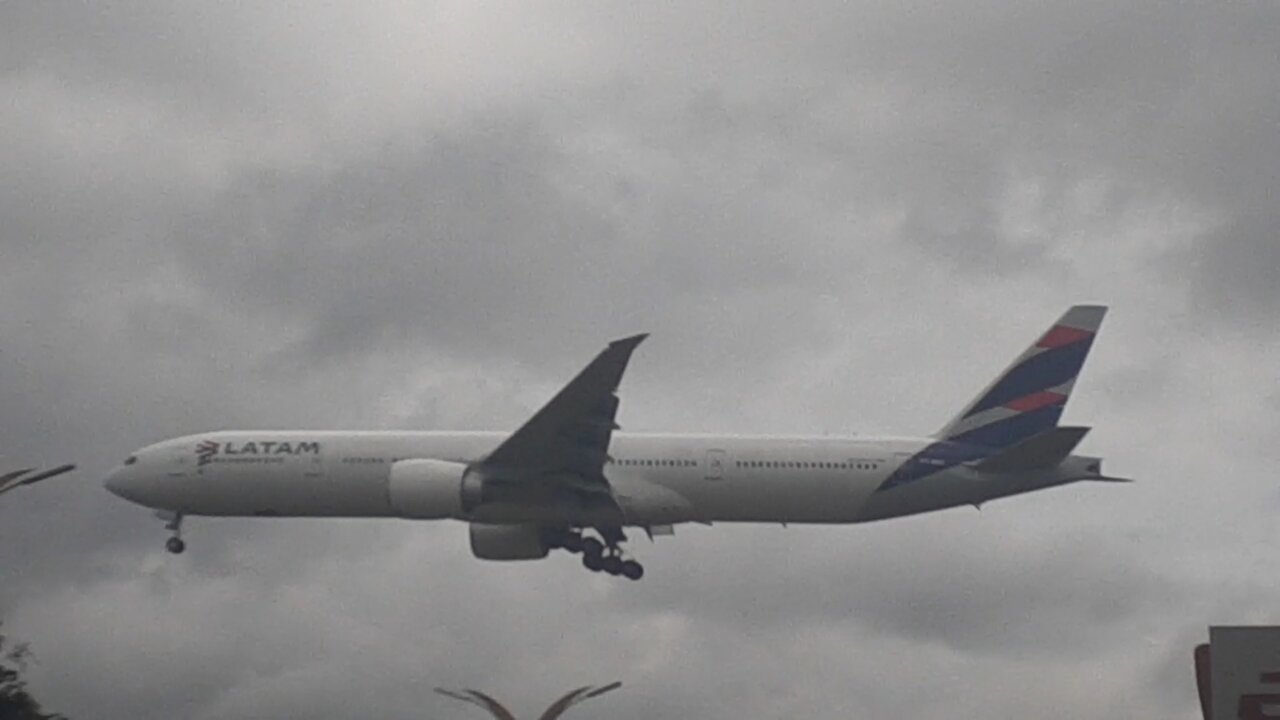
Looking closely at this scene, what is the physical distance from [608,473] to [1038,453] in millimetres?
13692

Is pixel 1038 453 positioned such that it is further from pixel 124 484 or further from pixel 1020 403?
pixel 124 484

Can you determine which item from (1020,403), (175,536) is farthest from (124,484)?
(1020,403)

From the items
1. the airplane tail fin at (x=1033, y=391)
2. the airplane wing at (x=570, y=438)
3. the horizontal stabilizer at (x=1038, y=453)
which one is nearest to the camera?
the horizontal stabilizer at (x=1038, y=453)

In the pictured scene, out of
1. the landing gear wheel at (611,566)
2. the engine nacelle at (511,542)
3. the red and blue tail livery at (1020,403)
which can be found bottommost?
the landing gear wheel at (611,566)

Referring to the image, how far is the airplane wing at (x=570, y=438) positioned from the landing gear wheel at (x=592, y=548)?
150 inches

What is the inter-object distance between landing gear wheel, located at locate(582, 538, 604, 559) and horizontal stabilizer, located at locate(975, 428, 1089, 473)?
41.9ft

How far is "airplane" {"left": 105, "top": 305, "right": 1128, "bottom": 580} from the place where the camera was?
6222cm

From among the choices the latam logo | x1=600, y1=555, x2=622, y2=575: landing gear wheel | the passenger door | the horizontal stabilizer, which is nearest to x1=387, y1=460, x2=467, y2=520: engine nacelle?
the latam logo

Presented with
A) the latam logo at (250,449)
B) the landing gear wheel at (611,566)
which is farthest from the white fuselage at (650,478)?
the landing gear wheel at (611,566)

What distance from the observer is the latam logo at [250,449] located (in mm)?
65125

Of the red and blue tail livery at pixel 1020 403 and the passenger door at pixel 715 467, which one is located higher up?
the red and blue tail livery at pixel 1020 403

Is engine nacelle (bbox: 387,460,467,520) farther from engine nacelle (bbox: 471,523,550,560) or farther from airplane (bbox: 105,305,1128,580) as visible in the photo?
engine nacelle (bbox: 471,523,550,560)

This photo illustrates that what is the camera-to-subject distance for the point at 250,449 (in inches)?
2589

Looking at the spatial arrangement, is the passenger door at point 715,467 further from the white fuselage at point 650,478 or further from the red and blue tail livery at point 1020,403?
the red and blue tail livery at point 1020,403
